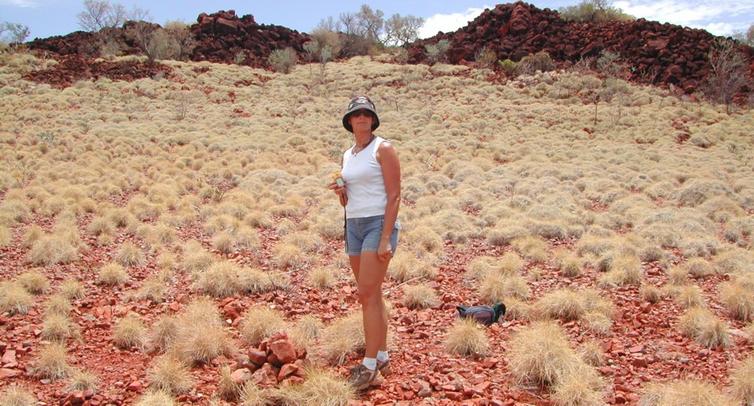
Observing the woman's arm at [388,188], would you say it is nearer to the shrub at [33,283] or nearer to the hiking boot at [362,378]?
the hiking boot at [362,378]

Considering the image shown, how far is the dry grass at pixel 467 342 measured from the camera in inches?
191

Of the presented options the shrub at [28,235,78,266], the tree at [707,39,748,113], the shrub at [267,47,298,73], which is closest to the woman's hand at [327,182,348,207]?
the shrub at [28,235,78,266]

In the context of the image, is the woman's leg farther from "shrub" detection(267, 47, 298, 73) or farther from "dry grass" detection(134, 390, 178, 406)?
"shrub" detection(267, 47, 298, 73)

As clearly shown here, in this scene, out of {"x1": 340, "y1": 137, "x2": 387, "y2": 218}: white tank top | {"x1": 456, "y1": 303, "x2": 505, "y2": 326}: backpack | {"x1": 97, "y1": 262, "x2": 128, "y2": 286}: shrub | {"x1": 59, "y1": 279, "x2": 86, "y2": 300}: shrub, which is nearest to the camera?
{"x1": 340, "y1": 137, "x2": 387, "y2": 218}: white tank top

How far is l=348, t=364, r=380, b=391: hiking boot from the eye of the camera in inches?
157

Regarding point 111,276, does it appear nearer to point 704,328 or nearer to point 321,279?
point 321,279

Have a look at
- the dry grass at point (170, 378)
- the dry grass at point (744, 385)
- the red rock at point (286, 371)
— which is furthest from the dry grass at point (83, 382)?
the dry grass at point (744, 385)

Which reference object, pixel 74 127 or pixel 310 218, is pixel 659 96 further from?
pixel 74 127

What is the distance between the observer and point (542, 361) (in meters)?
4.33

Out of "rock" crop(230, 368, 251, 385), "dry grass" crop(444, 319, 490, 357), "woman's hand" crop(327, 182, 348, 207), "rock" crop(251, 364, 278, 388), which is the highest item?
"woman's hand" crop(327, 182, 348, 207)

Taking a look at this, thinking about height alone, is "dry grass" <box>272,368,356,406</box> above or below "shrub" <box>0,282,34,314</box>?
below

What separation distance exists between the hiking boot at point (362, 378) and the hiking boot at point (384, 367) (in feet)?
0.55

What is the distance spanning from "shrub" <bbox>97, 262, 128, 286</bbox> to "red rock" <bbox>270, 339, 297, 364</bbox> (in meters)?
3.68

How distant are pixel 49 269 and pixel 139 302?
213 centimetres
